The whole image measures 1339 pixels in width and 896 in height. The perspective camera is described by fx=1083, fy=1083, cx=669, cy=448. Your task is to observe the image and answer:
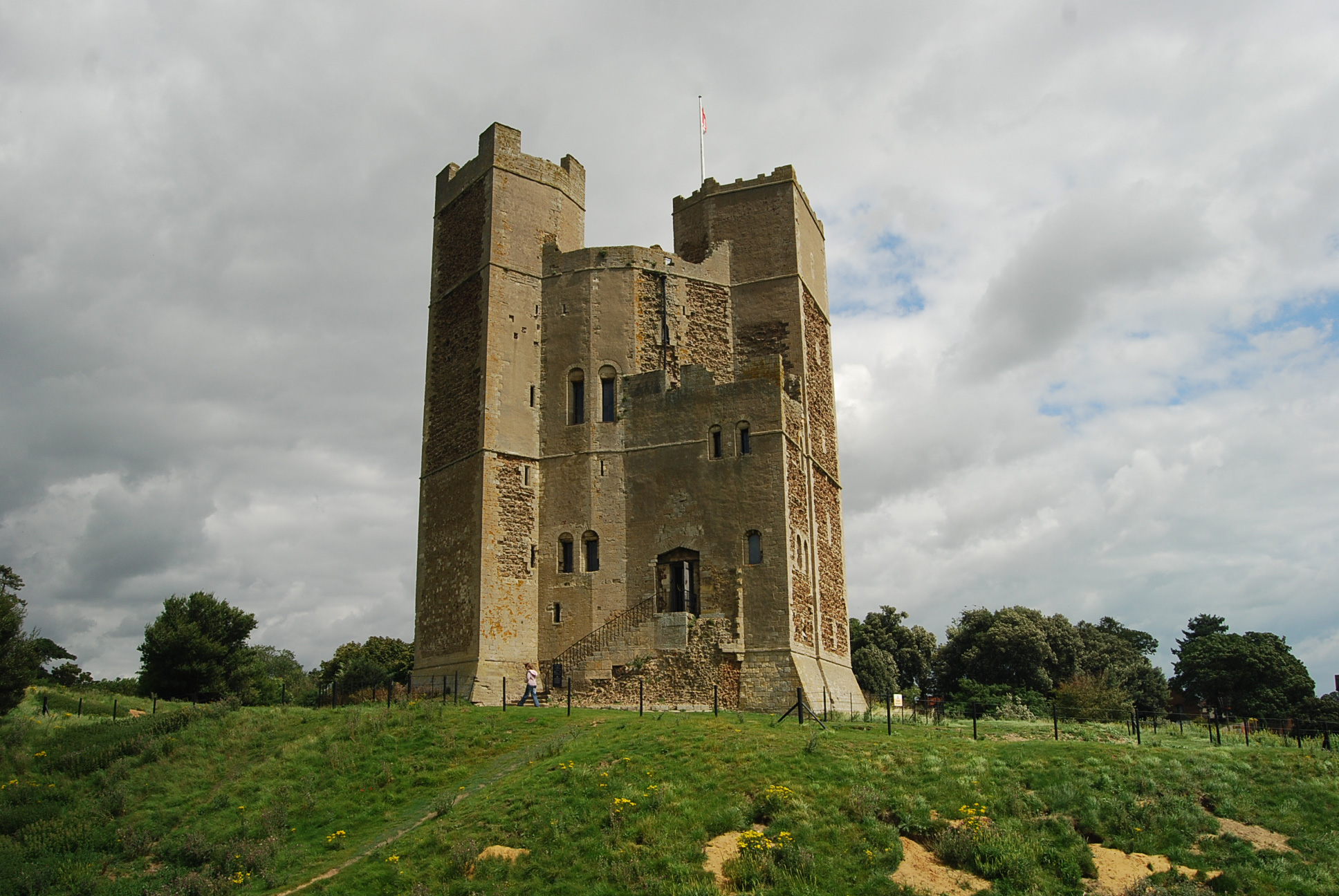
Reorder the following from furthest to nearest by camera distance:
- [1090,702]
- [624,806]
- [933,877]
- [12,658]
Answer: [1090,702]
[12,658]
[624,806]
[933,877]

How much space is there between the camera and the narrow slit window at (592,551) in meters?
31.8

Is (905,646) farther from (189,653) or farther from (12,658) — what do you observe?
(12,658)

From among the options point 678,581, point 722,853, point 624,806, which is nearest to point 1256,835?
point 722,853

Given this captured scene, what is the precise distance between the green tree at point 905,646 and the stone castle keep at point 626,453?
23.2 m

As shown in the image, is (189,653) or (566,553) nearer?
(566,553)

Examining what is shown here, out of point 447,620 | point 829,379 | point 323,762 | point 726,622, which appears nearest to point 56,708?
point 447,620

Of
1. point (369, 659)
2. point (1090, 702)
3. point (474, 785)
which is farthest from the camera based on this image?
point (369, 659)

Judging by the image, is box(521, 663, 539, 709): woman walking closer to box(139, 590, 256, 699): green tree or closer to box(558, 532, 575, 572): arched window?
box(558, 532, 575, 572): arched window

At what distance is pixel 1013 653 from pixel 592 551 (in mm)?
30237

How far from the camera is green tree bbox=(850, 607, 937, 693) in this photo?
2238 inches

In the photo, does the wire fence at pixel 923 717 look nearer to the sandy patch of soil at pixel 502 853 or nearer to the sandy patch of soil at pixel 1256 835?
the sandy patch of soil at pixel 1256 835

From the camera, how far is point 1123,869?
1525cm

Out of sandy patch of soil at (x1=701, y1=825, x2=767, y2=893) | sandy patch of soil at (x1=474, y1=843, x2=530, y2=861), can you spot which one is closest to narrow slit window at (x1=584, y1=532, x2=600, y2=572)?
sandy patch of soil at (x1=474, y1=843, x2=530, y2=861)

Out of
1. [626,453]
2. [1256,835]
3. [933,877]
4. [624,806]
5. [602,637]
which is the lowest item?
[933,877]
